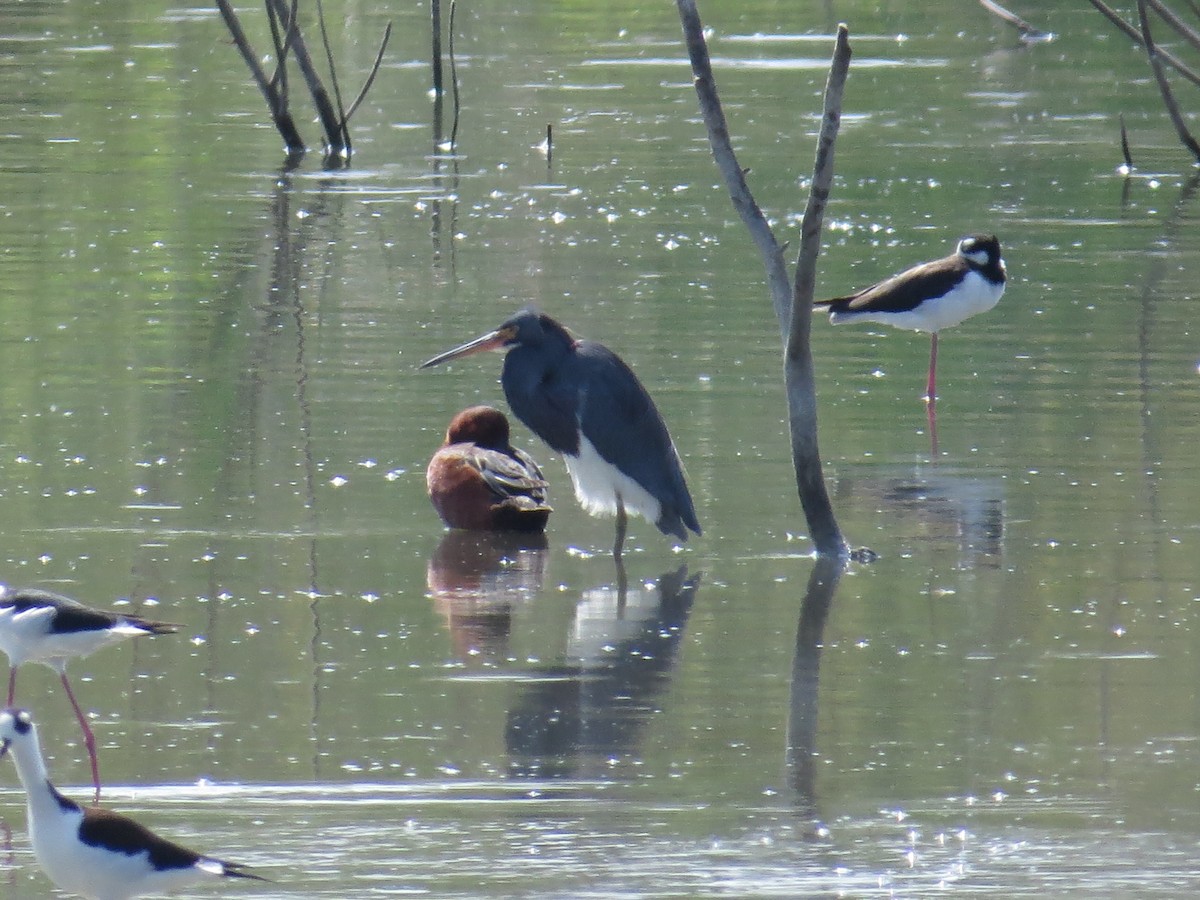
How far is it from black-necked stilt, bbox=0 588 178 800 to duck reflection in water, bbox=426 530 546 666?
151 cm

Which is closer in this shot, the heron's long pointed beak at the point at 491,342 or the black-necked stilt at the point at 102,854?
the black-necked stilt at the point at 102,854

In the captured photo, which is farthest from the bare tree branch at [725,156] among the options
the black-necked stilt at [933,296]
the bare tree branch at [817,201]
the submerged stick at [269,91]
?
the submerged stick at [269,91]

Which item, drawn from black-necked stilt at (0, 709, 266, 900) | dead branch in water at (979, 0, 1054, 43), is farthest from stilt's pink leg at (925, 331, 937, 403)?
dead branch in water at (979, 0, 1054, 43)

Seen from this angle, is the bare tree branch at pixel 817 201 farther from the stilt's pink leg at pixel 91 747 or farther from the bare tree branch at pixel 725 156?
the stilt's pink leg at pixel 91 747

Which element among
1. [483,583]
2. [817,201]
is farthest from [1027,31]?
[483,583]

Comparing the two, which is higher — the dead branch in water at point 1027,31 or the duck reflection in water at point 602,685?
the duck reflection in water at point 602,685

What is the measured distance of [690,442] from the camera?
11.7 metres

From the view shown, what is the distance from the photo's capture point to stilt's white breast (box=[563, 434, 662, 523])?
998cm

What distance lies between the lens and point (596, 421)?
1026cm

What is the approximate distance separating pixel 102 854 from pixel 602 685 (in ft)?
9.30

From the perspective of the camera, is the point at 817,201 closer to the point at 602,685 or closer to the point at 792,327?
the point at 792,327

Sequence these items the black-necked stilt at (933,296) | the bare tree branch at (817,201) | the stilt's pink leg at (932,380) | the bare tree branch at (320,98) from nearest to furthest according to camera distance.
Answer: the bare tree branch at (817,201) → the stilt's pink leg at (932,380) → the black-necked stilt at (933,296) → the bare tree branch at (320,98)

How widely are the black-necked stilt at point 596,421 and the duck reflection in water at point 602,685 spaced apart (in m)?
0.49

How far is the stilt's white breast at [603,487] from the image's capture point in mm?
9984
